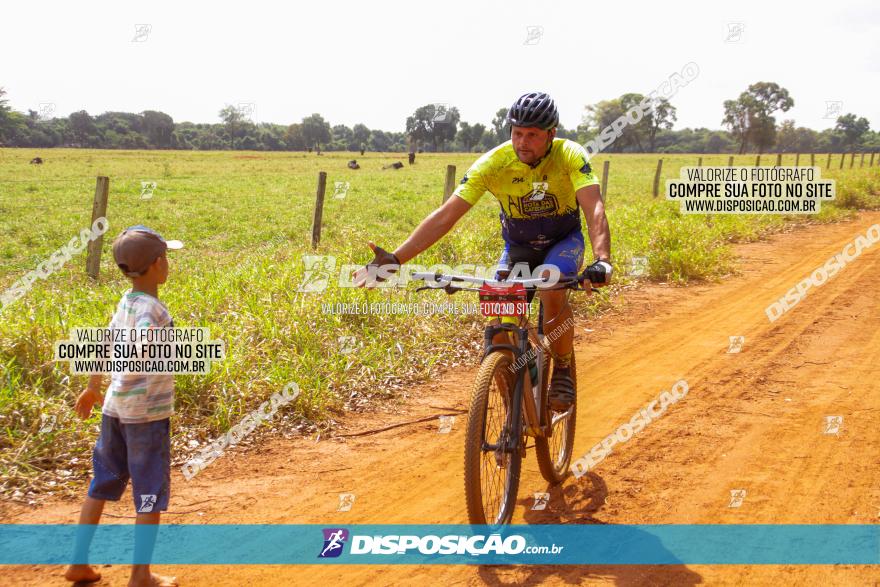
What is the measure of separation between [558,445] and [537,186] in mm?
1960

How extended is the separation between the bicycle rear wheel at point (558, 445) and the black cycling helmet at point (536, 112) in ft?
4.87

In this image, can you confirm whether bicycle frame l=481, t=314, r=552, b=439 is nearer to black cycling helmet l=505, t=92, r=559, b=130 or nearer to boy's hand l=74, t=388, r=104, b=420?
black cycling helmet l=505, t=92, r=559, b=130

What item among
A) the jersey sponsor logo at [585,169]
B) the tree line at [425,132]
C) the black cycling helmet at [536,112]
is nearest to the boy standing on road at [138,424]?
the black cycling helmet at [536,112]

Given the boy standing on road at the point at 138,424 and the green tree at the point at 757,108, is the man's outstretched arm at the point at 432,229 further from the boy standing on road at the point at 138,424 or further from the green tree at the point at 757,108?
the green tree at the point at 757,108

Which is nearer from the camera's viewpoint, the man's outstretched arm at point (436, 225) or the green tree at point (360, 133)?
the man's outstretched arm at point (436, 225)

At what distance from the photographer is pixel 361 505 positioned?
4.26m

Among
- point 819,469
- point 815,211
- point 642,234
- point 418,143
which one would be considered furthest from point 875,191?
point 418,143

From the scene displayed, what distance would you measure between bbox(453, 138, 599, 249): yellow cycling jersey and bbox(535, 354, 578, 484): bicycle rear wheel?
0.87 metres

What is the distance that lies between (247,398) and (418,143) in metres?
91.6

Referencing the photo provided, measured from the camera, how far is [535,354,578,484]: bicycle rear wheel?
4184mm

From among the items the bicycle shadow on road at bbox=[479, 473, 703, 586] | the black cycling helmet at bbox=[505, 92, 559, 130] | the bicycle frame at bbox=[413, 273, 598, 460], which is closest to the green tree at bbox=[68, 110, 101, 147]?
the black cycling helmet at bbox=[505, 92, 559, 130]

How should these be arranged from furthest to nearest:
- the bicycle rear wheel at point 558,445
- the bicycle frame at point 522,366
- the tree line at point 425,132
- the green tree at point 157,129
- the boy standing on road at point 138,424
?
1. the green tree at point 157,129
2. the tree line at point 425,132
3. the bicycle rear wheel at point 558,445
4. the bicycle frame at point 522,366
5. the boy standing on road at point 138,424

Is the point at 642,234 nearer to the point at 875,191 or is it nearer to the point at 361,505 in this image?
the point at 361,505

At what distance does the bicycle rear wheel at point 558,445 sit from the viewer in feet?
13.7
